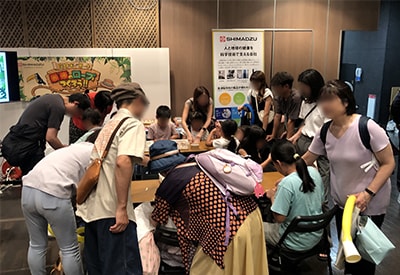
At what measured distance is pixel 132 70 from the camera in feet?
16.5

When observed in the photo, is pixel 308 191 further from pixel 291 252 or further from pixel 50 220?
pixel 50 220

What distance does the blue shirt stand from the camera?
6.73 ft

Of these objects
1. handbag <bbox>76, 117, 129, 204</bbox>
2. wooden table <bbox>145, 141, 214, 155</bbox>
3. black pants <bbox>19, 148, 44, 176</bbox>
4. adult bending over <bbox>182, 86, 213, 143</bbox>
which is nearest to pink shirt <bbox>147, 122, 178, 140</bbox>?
adult bending over <bbox>182, 86, 213, 143</bbox>

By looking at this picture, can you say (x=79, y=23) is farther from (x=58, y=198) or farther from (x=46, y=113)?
(x=58, y=198)

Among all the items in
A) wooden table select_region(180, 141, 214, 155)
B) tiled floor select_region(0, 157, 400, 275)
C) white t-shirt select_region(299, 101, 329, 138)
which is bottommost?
tiled floor select_region(0, 157, 400, 275)

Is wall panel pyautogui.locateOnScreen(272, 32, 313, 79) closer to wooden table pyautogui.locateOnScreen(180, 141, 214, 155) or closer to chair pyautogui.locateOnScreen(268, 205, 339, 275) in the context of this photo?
wooden table pyautogui.locateOnScreen(180, 141, 214, 155)

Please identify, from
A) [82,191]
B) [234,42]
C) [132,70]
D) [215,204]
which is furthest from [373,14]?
[82,191]

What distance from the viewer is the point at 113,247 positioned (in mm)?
1971

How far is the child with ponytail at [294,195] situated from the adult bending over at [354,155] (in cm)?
13

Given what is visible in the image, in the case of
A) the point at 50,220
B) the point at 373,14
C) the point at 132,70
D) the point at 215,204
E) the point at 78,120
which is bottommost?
the point at 50,220

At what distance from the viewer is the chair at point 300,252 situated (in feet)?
6.70

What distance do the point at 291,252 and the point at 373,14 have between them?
199 inches

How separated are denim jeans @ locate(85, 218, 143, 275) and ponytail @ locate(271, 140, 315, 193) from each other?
0.92m

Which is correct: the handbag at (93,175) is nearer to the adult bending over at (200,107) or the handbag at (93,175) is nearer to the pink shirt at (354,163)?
the pink shirt at (354,163)
